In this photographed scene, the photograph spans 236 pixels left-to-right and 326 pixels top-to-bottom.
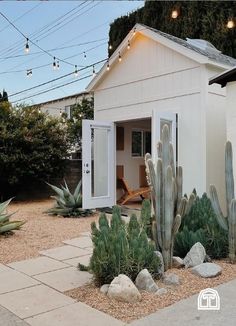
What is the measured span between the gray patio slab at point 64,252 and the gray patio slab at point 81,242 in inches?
7.8

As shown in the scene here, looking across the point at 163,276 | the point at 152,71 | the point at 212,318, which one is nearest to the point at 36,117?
the point at 152,71

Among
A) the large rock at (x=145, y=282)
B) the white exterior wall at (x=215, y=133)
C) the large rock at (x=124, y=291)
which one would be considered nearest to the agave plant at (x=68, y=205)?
the white exterior wall at (x=215, y=133)

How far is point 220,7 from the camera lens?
16719 millimetres

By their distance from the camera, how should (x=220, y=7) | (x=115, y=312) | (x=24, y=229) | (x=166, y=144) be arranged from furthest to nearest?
(x=220, y=7) → (x=24, y=229) → (x=166, y=144) → (x=115, y=312)

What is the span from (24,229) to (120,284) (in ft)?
14.6

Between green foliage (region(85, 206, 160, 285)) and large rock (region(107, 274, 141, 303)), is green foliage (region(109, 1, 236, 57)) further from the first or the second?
large rock (region(107, 274, 141, 303))

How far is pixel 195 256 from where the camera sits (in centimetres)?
503

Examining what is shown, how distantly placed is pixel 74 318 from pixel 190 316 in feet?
3.63

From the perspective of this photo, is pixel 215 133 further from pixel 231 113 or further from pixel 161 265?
pixel 161 265

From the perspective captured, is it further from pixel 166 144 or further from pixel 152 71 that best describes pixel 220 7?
pixel 166 144

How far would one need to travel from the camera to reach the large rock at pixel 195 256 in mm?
4988

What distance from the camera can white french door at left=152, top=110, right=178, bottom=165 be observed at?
823 centimetres

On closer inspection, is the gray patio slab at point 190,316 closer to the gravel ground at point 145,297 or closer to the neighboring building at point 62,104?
the gravel ground at point 145,297

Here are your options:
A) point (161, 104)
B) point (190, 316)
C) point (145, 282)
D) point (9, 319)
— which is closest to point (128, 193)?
point (161, 104)
